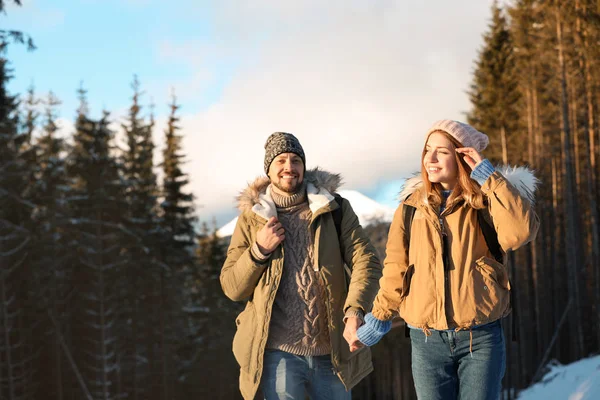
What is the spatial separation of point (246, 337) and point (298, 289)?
494mm

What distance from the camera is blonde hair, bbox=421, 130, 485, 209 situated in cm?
411

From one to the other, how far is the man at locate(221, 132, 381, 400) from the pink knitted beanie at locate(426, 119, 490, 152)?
129 cm

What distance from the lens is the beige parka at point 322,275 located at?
16.8 ft

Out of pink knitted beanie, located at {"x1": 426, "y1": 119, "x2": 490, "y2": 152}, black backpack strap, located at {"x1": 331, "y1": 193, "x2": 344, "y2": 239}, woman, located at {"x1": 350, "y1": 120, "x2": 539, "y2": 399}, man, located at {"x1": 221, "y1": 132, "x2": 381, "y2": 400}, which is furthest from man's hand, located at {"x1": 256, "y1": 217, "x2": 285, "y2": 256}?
pink knitted beanie, located at {"x1": 426, "y1": 119, "x2": 490, "y2": 152}

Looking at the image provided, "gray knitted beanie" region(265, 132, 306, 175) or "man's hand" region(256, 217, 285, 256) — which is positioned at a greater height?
"gray knitted beanie" region(265, 132, 306, 175)

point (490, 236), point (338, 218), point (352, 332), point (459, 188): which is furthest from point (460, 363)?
point (338, 218)

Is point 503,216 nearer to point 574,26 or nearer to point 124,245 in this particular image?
point 574,26

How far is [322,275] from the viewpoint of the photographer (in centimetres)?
514

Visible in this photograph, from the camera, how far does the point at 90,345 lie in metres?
36.8

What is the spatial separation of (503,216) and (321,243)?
1.62 m

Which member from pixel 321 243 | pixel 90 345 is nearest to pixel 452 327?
pixel 321 243

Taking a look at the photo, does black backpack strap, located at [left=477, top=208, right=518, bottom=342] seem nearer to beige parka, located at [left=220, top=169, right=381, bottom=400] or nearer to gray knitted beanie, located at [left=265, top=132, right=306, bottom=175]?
beige parka, located at [left=220, top=169, right=381, bottom=400]

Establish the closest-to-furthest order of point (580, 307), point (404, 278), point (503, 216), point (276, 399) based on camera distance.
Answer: point (503, 216)
point (404, 278)
point (276, 399)
point (580, 307)

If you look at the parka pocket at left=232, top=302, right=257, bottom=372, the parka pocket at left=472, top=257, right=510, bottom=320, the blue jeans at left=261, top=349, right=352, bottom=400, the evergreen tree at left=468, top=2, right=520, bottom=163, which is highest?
the evergreen tree at left=468, top=2, right=520, bottom=163
